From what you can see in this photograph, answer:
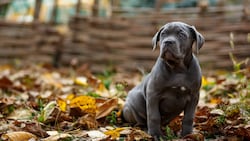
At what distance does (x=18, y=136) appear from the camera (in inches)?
125

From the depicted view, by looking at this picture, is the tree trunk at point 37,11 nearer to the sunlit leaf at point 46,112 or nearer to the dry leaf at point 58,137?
the sunlit leaf at point 46,112

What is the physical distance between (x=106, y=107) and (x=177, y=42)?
1.05 meters

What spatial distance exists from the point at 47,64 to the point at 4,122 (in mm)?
4468

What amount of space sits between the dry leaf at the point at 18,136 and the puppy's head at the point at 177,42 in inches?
37.6

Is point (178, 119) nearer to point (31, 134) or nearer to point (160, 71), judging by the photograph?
point (160, 71)

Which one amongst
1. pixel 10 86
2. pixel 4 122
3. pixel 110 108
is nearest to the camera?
pixel 4 122

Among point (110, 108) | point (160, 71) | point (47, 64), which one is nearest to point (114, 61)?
point (47, 64)

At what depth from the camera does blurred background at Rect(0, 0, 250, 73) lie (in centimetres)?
762

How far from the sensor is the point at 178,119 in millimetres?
3979

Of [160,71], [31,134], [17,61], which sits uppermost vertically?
[160,71]

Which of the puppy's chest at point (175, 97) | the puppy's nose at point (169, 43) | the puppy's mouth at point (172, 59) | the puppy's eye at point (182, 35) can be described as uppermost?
the puppy's eye at point (182, 35)

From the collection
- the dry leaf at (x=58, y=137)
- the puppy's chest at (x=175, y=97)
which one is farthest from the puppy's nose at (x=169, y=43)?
the dry leaf at (x=58, y=137)

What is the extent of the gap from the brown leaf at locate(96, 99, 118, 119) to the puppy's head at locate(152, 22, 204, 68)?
0.79 meters

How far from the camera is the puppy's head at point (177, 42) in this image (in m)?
3.19
